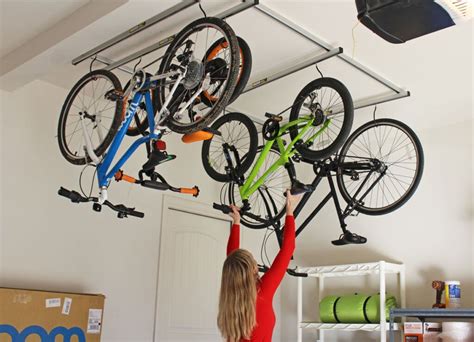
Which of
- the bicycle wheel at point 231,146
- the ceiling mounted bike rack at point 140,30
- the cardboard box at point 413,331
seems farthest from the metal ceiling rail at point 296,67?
the cardboard box at point 413,331

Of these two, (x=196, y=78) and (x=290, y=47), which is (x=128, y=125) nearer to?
(x=196, y=78)

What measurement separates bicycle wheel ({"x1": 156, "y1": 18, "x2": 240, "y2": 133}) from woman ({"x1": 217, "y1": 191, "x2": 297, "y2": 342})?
70cm

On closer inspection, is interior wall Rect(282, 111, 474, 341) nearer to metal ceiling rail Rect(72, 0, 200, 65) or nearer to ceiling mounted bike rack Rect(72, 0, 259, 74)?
ceiling mounted bike rack Rect(72, 0, 259, 74)

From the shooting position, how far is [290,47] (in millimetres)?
3375

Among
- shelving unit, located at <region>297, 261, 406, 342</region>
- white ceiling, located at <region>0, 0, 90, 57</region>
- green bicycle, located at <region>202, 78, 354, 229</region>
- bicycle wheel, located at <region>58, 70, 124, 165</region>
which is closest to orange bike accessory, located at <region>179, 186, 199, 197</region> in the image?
green bicycle, located at <region>202, 78, 354, 229</region>

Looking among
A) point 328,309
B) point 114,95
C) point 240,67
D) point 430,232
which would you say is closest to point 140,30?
point 114,95

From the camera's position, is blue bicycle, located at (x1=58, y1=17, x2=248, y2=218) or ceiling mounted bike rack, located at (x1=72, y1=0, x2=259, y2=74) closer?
blue bicycle, located at (x1=58, y1=17, x2=248, y2=218)

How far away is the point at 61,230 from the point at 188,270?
3.94ft

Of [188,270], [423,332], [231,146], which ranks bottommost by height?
[423,332]

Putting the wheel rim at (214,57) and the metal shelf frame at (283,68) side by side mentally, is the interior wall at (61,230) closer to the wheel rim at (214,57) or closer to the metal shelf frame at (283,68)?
the metal shelf frame at (283,68)

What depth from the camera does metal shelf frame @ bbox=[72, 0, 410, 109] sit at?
9.49 feet

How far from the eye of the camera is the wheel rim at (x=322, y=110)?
3.29 m

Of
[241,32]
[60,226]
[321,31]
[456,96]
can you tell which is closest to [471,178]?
[456,96]

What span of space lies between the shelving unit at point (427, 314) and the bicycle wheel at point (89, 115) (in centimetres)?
235
